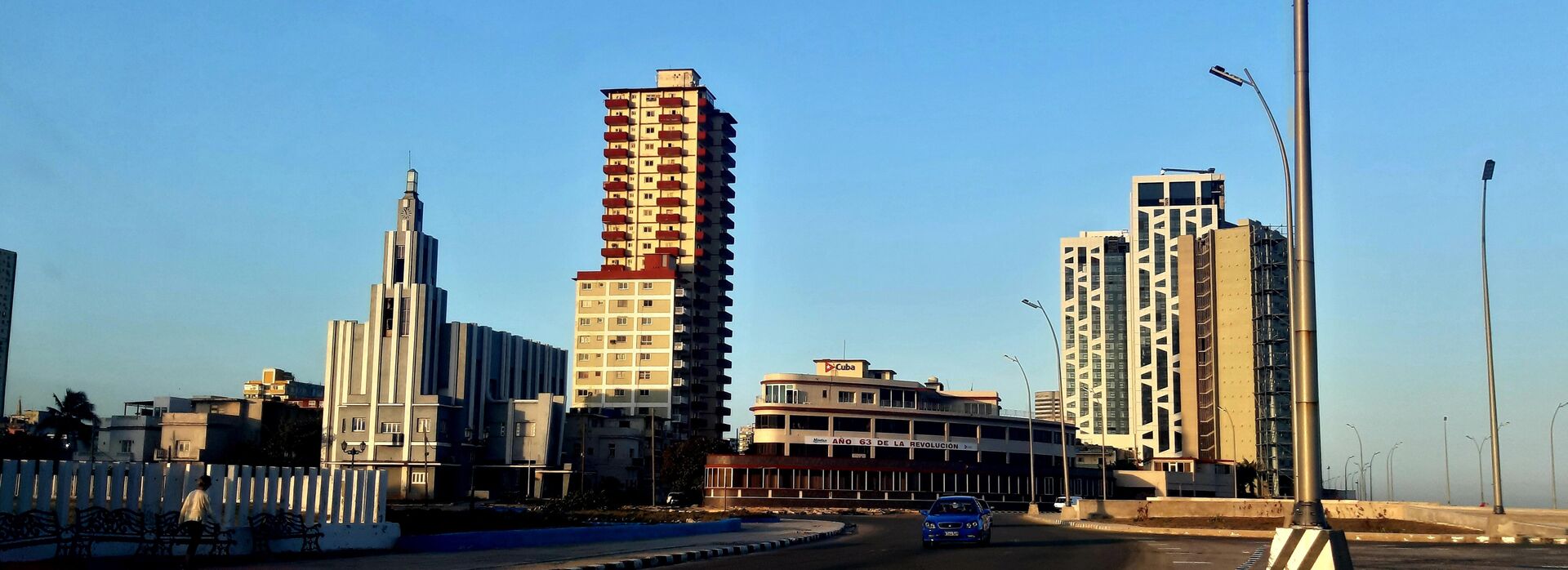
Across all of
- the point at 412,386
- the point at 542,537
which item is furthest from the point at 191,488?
the point at 412,386

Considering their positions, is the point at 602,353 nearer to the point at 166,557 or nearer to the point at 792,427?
the point at 792,427

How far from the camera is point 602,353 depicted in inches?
6447

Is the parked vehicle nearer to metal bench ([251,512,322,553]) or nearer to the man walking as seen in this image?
metal bench ([251,512,322,553])

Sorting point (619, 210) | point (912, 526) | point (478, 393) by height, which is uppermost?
point (619, 210)

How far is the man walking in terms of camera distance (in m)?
21.5

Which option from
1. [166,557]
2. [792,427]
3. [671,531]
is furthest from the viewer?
[792,427]

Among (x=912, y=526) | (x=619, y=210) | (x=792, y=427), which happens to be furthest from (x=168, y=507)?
(x=619, y=210)

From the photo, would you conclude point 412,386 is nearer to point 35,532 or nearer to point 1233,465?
point 1233,465

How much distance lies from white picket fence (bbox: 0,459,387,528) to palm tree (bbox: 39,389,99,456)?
107019 millimetres

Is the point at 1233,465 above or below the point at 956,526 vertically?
above

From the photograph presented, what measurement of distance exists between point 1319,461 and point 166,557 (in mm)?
19717

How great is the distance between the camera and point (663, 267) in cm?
16412

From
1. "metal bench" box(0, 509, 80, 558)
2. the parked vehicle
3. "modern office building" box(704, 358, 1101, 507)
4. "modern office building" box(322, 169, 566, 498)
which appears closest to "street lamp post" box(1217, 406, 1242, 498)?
"modern office building" box(704, 358, 1101, 507)

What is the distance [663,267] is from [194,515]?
5616 inches
